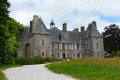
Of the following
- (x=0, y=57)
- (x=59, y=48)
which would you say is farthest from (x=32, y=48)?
(x=0, y=57)

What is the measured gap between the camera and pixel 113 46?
137 ft

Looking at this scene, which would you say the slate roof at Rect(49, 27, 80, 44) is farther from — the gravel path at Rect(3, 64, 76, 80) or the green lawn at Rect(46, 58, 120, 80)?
the green lawn at Rect(46, 58, 120, 80)

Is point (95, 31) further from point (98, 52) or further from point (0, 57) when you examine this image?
point (0, 57)

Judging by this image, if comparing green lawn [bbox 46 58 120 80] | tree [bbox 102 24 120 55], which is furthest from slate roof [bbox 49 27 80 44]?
green lawn [bbox 46 58 120 80]

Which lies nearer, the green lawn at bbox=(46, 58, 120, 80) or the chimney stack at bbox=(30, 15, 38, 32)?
the green lawn at bbox=(46, 58, 120, 80)

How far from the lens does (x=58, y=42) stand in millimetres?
37531

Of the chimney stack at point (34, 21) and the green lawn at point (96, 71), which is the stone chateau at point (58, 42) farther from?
the green lawn at point (96, 71)

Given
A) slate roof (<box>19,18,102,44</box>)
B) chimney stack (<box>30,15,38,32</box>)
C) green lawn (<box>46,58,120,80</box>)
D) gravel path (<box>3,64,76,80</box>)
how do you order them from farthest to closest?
slate roof (<box>19,18,102,44</box>)
chimney stack (<box>30,15,38,32</box>)
gravel path (<box>3,64,76,80</box>)
green lawn (<box>46,58,120,80</box>)

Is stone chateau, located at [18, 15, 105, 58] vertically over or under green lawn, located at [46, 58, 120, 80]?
over

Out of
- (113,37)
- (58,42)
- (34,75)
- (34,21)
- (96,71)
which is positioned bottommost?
(34,75)

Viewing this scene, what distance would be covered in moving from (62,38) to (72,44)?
3.29 metres

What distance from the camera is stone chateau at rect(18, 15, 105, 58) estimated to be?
108ft

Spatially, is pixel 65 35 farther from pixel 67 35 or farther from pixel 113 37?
pixel 113 37

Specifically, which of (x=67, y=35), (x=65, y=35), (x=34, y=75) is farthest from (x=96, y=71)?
(x=67, y=35)
